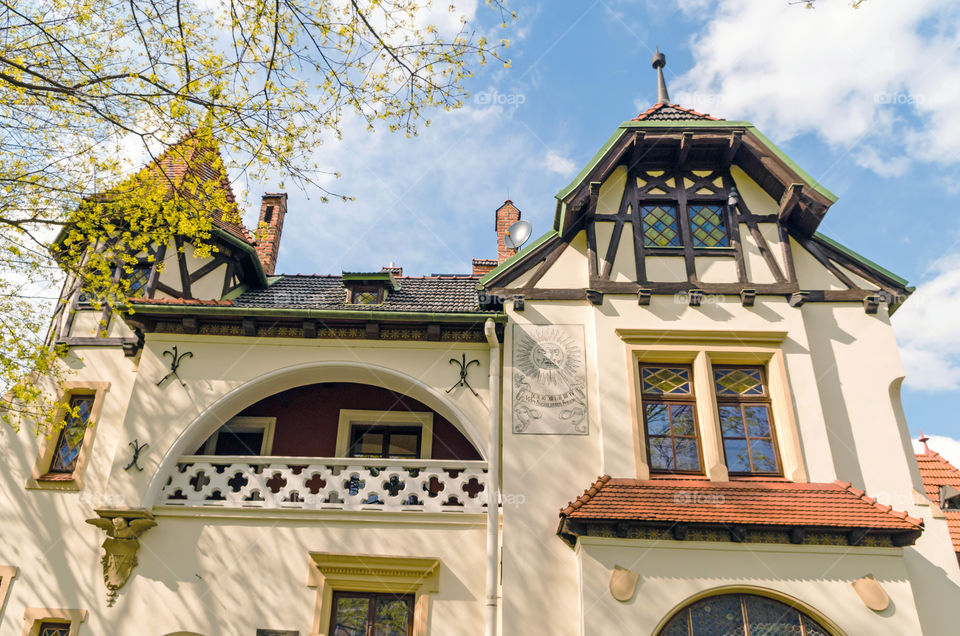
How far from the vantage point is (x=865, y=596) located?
27.1ft

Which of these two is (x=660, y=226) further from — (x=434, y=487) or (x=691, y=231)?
(x=434, y=487)

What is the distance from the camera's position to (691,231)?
11227 mm

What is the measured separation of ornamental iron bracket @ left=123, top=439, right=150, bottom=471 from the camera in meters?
10.2

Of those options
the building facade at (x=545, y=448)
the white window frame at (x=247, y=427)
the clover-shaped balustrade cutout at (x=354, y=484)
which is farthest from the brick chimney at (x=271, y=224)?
the clover-shaped balustrade cutout at (x=354, y=484)

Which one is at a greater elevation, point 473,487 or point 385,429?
point 385,429

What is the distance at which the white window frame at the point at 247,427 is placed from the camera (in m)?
11.5

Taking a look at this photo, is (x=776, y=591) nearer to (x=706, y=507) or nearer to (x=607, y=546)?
(x=706, y=507)

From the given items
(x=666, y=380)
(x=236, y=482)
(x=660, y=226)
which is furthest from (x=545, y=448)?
(x=236, y=482)

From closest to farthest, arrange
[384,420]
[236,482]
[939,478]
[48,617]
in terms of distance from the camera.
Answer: [48,617] → [236,482] → [939,478] → [384,420]

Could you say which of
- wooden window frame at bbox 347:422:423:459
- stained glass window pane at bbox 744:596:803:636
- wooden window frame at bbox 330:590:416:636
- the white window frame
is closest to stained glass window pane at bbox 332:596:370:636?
wooden window frame at bbox 330:590:416:636

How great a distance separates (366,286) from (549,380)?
4018 millimetres

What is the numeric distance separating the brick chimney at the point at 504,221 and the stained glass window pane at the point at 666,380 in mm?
5992

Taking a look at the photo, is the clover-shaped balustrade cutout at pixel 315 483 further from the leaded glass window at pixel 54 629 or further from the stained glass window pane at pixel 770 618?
the stained glass window pane at pixel 770 618

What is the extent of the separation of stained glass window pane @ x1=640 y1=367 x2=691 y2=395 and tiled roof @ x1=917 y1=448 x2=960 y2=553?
4.16 meters
